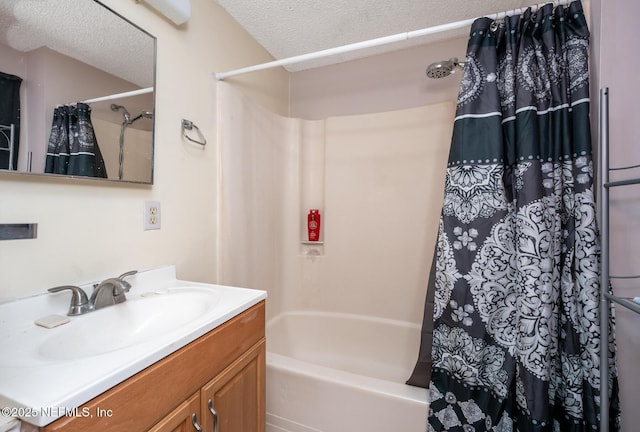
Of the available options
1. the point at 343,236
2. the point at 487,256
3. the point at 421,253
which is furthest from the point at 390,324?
the point at 487,256

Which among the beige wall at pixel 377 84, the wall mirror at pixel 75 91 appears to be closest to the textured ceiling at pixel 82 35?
the wall mirror at pixel 75 91

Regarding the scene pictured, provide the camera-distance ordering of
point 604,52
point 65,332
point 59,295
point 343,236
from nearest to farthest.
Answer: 1. point 65,332
2. point 59,295
3. point 604,52
4. point 343,236

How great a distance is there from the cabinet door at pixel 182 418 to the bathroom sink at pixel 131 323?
194 mm

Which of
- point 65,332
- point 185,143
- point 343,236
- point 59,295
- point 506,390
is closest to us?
point 65,332

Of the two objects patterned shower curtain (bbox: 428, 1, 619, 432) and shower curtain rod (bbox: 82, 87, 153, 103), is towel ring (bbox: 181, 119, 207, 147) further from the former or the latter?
patterned shower curtain (bbox: 428, 1, 619, 432)

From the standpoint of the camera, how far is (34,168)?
0.77 metres

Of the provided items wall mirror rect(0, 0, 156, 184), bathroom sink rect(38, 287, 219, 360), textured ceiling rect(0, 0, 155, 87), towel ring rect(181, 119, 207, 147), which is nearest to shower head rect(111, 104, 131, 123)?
wall mirror rect(0, 0, 156, 184)

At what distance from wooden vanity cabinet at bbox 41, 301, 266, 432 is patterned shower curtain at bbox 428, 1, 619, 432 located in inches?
30.5

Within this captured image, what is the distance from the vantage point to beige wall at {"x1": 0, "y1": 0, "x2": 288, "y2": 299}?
2.58 feet

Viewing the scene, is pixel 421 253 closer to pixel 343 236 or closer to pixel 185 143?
pixel 343 236

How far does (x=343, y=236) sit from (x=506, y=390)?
4.31ft

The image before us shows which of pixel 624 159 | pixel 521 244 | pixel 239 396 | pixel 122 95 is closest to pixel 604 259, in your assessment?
pixel 521 244

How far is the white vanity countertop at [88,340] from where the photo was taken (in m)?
0.47

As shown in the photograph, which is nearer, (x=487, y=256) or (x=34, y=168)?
(x=34, y=168)
